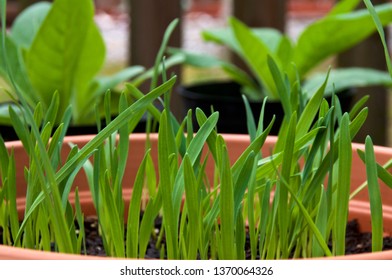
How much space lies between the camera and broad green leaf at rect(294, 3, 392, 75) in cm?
139

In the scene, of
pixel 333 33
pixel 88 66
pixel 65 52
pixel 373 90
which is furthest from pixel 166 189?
pixel 373 90

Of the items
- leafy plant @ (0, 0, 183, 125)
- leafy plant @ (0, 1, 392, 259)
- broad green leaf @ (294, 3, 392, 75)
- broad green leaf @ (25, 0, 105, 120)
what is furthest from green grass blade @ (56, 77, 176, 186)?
broad green leaf @ (294, 3, 392, 75)

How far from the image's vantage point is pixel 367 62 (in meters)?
2.04

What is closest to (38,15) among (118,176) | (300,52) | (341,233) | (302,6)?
(300,52)

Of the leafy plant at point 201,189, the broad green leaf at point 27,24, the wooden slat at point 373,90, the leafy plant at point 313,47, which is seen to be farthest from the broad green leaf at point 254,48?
the leafy plant at point 201,189

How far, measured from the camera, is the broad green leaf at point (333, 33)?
139 cm

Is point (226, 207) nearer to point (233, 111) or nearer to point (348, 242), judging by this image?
point (348, 242)

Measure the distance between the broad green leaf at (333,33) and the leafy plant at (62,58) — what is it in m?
0.27

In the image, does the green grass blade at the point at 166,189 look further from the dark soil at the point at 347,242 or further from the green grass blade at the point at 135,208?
the dark soil at the point at 347,242

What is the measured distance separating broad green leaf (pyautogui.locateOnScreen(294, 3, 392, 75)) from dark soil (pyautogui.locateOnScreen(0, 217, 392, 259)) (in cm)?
67

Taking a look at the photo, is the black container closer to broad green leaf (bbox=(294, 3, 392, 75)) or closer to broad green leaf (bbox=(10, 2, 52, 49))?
broad green leaf (bbox=(294, 3, 392, 75))

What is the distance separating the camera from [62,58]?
1.24 m
